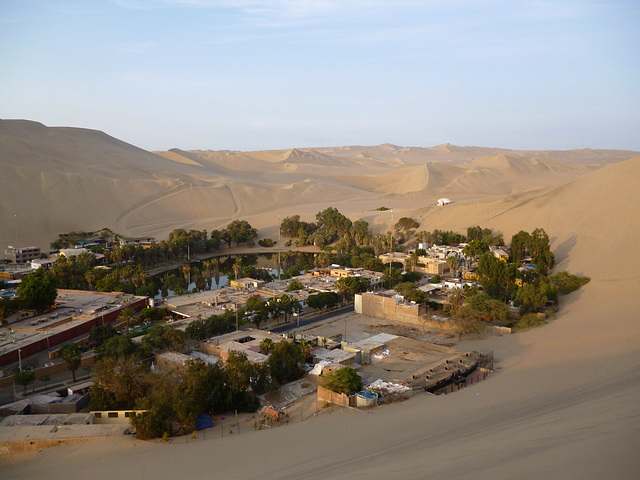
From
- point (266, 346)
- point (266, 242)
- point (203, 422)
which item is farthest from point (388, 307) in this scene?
point (266, 242)

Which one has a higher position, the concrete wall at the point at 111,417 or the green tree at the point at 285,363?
the green tree at the point at 285,363

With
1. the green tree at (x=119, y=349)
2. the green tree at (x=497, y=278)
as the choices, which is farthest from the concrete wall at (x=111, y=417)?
the green tree at (x=497, y=278)

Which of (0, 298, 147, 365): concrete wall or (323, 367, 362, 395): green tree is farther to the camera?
(0, 298, 147, 365): concrete wall

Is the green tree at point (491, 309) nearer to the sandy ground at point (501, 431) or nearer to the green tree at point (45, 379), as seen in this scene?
the sandy ground at point (501, 431)

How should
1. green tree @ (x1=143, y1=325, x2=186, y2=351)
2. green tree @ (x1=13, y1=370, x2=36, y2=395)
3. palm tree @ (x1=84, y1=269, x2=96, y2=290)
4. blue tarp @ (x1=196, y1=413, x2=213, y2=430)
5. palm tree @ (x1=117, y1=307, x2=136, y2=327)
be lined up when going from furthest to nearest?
palm tree @ (x1=84, y1=269, x2=96, y2=290) < palm tree @ (x1=117, y1=307, x2=136, y2=327) < green tree @ (x1=143, y1=325, x2=186, y2=351) < green tree @ (x1=13, y1=370, x2=36, y2=395) < blue tarp @ (x1=196, y1=413, x2=213, y2=430)

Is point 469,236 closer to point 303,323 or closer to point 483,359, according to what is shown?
point 303,323

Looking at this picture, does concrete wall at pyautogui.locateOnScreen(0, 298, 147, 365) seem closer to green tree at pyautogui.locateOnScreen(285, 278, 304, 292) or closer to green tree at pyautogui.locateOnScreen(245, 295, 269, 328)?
green tree at pyautogui.locateOnScreen(245, 295, 269, 328)

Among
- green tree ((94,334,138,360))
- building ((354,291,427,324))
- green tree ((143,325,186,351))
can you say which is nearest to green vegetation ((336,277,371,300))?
building ((354,291,427,324))
